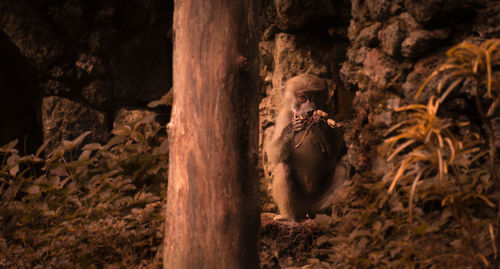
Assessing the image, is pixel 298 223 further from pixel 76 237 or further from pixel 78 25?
pixel 78 25

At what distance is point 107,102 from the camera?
211 inches

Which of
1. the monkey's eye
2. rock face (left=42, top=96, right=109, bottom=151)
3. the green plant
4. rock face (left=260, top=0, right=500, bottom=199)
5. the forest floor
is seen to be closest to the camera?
rock face (left=260, top=0, right=500, bottom=199)

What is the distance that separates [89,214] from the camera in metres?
3.76

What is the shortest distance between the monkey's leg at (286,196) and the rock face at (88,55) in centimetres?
191

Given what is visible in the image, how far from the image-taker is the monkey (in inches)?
162

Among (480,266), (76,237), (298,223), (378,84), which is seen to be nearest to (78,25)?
(76,237)

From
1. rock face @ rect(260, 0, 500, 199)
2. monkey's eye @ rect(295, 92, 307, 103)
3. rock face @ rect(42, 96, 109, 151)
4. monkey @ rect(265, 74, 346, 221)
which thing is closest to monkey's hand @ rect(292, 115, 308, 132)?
monkey @ rect(265, 74, 346, 221)

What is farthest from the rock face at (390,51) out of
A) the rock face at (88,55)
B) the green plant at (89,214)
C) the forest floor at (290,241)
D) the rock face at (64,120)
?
the rock face at (64,120)

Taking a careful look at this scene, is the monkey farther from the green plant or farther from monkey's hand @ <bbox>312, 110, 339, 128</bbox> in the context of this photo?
the green plant

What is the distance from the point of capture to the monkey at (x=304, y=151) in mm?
4117

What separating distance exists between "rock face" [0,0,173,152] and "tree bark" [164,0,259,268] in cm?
265

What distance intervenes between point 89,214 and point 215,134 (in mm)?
1495

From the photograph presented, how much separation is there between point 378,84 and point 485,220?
106cm

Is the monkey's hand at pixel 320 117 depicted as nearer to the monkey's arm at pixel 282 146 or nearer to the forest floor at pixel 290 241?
the monkey's arm at pixel 282 146
